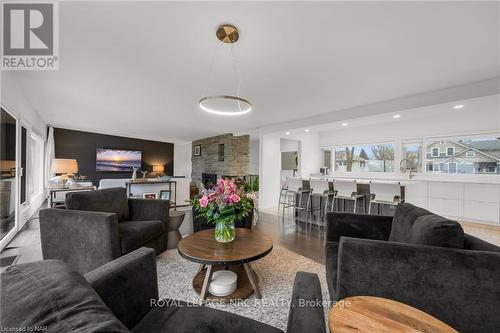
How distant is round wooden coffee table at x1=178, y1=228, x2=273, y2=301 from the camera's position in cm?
173

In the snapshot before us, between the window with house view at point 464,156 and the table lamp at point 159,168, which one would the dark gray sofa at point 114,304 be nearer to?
the window with house view at point 464,156

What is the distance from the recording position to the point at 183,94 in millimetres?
3643

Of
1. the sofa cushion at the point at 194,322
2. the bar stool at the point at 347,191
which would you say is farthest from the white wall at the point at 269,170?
the sofa cushion at the point at 194,322

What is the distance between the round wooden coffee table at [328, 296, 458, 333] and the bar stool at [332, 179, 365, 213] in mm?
3570

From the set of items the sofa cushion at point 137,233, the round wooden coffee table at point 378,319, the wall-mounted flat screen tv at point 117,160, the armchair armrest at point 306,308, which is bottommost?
the sofa cushion at point 137,233

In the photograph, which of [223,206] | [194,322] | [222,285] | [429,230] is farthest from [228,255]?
[429,230]

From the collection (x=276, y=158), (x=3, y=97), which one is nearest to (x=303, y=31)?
(x=3, y=97)

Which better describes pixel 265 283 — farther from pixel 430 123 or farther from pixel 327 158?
pixel 327 158

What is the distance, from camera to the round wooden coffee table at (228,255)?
1.73 m

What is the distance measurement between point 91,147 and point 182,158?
11.6 ft

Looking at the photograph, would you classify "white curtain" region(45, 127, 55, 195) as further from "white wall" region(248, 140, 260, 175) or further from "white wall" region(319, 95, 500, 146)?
"white wall" region(319, 95, 500, 146)

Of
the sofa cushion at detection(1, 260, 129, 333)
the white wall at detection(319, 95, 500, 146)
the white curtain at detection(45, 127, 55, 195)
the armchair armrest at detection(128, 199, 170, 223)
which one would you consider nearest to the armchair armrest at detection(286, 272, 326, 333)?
the sofa cushion at detection(1, 260, 129, 333)

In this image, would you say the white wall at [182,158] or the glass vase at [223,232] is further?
the white wall at [182,158]

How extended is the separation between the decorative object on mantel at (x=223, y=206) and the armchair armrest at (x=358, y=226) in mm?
896
